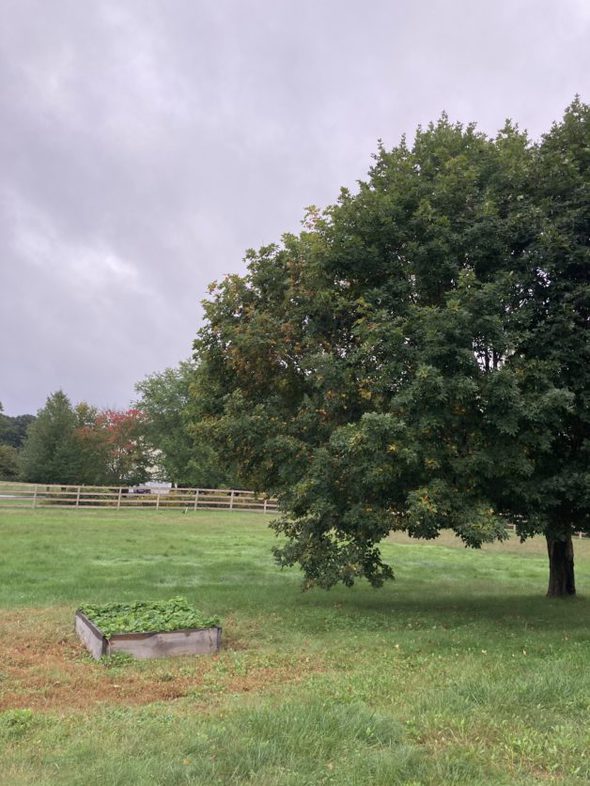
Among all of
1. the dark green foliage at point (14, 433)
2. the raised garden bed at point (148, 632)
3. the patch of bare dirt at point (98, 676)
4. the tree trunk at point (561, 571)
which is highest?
the dark green foliage at point (14, 433)

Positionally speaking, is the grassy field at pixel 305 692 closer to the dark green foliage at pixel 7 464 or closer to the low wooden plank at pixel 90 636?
the low wooden plank at pixel 90 636

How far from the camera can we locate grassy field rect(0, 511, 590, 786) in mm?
3957

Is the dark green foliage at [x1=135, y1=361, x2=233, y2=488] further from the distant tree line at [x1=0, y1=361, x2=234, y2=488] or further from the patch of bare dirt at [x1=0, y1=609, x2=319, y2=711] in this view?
the patch of bare dirt at [x1=0, y1=609, x2=319, y2=711]

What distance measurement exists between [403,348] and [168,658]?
4.91 meters

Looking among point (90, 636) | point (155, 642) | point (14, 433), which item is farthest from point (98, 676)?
point (14, 433)

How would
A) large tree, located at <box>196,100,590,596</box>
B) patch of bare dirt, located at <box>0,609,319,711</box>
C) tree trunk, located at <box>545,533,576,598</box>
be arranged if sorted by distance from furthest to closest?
1. tree trunk, located at <box>545,533,576,598</box>
2. large tree, located at <box>196,100,590,596</box>
3. patch of bare dirt, located at <box>0,609,319,711</box>

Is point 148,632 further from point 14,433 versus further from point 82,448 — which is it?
point 14,433

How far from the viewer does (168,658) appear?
283 inches

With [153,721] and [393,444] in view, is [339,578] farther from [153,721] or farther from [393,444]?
[153,721]

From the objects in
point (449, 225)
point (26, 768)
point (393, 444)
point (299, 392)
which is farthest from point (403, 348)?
point (26, 768)

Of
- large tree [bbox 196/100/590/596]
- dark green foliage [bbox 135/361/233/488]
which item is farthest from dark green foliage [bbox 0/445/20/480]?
large tree [bbox 196/100/590/596]

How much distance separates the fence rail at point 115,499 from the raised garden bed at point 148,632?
73.8 feet

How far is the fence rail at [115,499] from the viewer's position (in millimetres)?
29828

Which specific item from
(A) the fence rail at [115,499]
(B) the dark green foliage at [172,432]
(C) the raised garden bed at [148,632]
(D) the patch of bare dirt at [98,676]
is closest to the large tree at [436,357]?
(C) the raised garden bed at [148,632]
